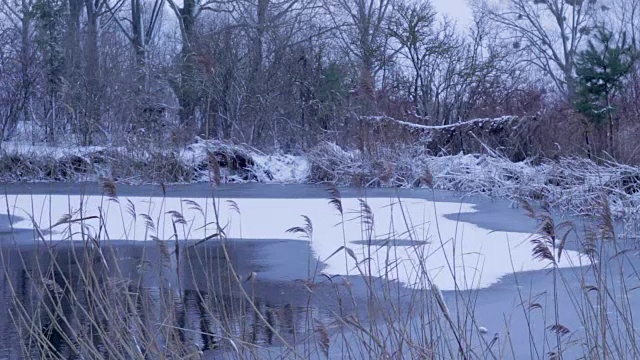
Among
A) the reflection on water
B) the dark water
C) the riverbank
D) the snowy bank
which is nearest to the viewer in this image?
the reflection on water

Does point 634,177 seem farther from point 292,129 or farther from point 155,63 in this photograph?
point 155,63

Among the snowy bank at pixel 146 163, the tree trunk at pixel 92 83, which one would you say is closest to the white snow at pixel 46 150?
the snowy bank at pixel 146 163

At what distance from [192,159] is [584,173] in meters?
10.7

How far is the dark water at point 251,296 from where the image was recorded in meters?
4.77

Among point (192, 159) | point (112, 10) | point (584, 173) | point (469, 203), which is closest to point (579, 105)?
point (469, 203)

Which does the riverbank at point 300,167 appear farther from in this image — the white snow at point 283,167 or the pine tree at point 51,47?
the pine tree at point 51,47

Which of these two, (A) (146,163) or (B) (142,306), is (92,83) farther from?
(B) (142,306)

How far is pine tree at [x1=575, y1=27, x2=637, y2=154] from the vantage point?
17453mm

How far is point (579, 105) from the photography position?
18.1 m

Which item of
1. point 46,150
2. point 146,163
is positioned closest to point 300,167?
point 146,163

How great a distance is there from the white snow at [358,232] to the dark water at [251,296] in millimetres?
250

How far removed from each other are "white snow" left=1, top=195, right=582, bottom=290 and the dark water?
0.82ft

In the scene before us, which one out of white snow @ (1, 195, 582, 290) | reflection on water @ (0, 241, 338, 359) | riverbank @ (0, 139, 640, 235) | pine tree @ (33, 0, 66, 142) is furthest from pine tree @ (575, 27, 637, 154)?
pine tree @ (33, 0, 66, 142)

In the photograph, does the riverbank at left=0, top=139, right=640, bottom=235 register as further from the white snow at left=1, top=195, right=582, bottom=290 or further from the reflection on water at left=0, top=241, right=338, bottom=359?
the reflection on water at left=0, top=241, right=338, bottom=359
